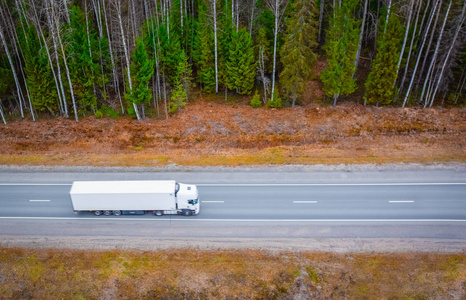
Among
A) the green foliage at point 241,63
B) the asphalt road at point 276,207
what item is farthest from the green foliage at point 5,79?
the green foliage at point 241,63

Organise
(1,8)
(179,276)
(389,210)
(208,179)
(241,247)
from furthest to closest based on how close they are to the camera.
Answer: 1. (1,8)
2. (208,179)
3. (389,210)
4. (241,247)
5. (179,276)

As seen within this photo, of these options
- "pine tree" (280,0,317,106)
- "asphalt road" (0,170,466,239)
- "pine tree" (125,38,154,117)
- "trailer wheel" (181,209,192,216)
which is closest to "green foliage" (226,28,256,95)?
"pine tree" (280,0,317,106)

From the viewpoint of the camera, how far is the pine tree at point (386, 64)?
1342 inches

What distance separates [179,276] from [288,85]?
2304 cm

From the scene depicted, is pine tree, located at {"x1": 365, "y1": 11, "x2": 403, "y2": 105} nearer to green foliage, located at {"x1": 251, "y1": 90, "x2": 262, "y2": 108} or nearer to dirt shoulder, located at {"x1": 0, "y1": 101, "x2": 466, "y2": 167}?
dirt shoulder, located at {"x1": 0, "y1": 101, "x2": 466, "y2": 167}

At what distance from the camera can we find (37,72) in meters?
36.8

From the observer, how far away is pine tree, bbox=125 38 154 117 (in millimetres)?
34438

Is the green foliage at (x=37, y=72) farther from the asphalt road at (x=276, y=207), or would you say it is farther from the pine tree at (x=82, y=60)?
the asphalt road at (x=276, y=207)

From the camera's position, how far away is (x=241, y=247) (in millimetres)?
22641

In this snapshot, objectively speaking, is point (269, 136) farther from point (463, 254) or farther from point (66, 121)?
point (66, 121)

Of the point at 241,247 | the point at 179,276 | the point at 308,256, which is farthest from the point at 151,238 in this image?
the point at 308,256

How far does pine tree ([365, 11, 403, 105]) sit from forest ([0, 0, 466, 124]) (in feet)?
0.33

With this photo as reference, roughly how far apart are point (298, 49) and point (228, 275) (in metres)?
23.0

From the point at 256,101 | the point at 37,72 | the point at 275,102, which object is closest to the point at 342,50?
the point at 275,102
